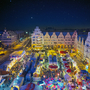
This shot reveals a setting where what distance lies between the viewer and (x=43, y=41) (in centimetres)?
3328

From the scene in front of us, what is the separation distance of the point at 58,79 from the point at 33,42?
840 inches

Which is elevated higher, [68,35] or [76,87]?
[68,35]

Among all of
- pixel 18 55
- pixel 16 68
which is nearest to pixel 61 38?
pixel 18 55

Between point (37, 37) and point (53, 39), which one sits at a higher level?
point (37, 37)

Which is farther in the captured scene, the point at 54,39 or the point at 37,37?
the point at 54,39

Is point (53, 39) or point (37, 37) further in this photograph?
point (53, 39)

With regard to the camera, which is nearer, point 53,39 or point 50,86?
point 50,86

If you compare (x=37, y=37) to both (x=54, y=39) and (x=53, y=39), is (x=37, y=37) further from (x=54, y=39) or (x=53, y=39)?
(x=54, y=39)

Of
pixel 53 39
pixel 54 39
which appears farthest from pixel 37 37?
pixel 54 39

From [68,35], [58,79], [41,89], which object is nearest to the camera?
[41,89]

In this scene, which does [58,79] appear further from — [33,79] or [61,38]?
[61,38]

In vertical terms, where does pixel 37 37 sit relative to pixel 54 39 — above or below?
above

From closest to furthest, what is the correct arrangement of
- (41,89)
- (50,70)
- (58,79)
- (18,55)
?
(41,89), (58,79), (50,70), (18,55)

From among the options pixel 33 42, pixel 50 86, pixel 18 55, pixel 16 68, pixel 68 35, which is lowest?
pixel 50 86
